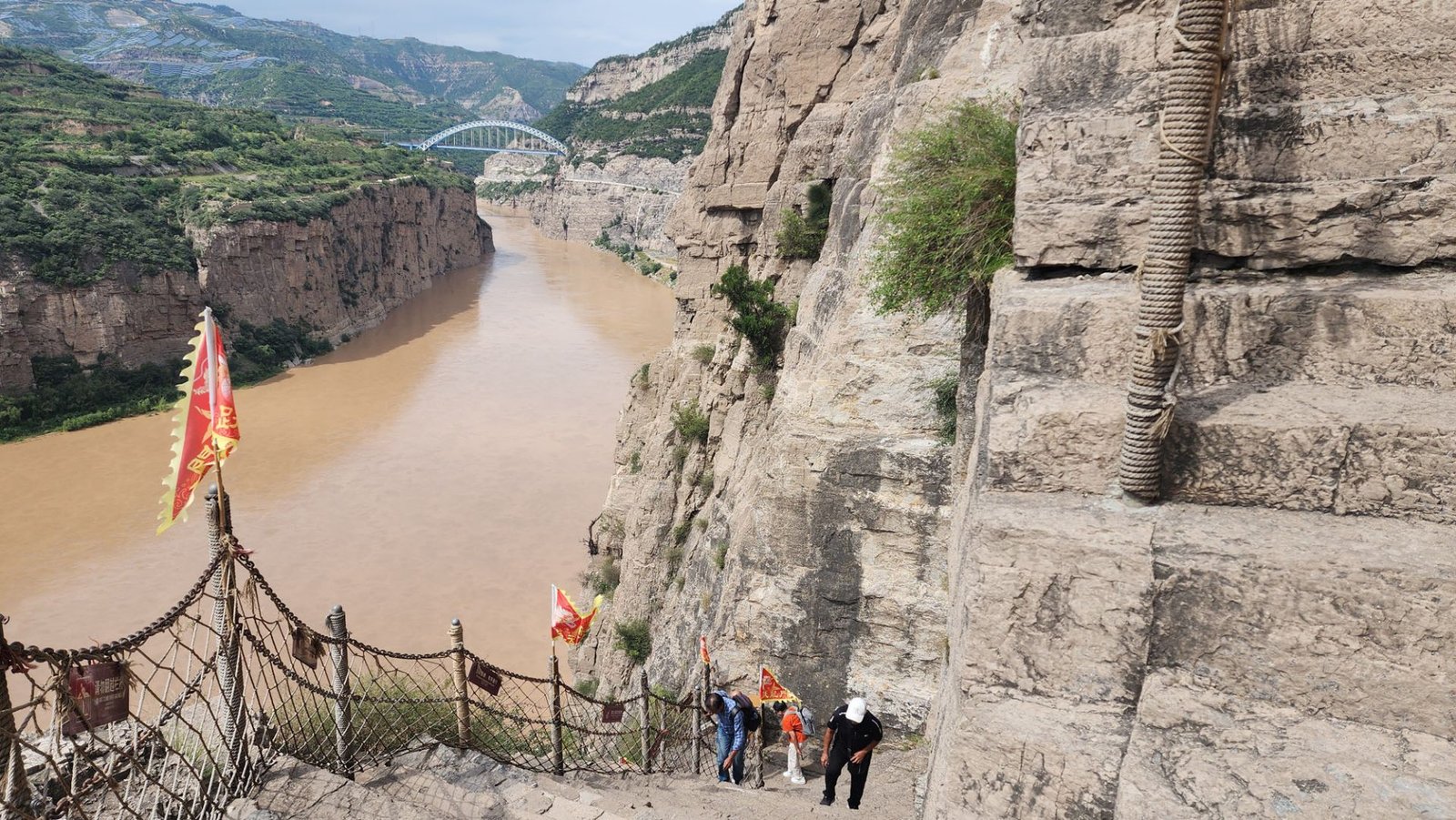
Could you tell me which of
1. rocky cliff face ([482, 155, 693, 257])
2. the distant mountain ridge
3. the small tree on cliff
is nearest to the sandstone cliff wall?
the small tree on cliff

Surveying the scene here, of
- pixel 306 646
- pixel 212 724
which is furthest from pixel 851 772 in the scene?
pixel 212 724

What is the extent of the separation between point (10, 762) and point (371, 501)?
72.1ft

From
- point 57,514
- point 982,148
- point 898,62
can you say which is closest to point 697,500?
point 898,62

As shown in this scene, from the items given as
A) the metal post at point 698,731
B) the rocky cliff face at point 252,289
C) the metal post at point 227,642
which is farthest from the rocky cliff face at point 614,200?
the metal post at point 227,642

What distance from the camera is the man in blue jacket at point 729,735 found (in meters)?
7.56

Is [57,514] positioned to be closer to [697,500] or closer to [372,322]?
[697,500]

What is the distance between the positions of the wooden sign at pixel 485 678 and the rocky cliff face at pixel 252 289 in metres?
31.8

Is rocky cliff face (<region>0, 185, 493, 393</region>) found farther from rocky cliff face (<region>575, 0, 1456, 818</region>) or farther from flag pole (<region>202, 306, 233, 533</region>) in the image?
rocky cliff face (<region>575, 0, 1456, 818</region>)

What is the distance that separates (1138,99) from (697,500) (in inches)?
445

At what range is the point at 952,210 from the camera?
18.9 ft

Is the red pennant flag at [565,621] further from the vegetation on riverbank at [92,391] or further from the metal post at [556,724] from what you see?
the vegetation on riverbank at [92,391]

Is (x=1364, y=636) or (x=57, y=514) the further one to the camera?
(x=57, y=514)

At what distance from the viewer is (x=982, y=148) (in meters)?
5.77

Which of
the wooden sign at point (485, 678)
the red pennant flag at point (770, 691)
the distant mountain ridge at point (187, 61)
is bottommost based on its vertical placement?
the red pennant flag at point (770, 691)
